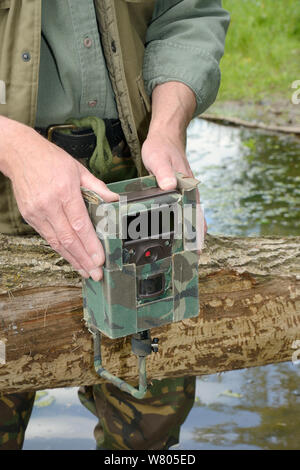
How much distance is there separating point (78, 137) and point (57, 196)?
59 centimetres

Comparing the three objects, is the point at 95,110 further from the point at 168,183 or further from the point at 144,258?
the point at 144,258

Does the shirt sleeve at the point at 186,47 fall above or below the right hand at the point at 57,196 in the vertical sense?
above

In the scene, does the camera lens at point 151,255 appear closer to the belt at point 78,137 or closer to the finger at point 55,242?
the finger at point 55,242

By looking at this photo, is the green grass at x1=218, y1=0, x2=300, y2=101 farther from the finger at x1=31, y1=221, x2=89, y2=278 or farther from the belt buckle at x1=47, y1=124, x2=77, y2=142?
the finger at x1=31, y1=221, x2=89, y2=278

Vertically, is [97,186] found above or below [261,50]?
above

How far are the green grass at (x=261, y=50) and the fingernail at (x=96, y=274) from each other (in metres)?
6.87

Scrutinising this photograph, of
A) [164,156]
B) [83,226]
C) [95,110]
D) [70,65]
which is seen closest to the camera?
[83,226]

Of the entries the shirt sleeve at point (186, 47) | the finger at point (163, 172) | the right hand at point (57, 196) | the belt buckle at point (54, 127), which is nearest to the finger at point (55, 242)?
the right hand at point (57, 196)

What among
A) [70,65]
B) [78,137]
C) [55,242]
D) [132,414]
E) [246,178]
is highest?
[70,65]

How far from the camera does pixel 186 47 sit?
7.49 feet

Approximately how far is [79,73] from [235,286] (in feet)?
2.84

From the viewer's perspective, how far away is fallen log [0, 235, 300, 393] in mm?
2088

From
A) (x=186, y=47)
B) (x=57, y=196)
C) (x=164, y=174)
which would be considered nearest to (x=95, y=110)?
(x=186, y=47)

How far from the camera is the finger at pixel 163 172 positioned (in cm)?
176
